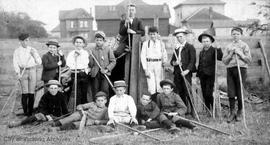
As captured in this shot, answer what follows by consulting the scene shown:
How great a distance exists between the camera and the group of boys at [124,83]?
6.90 metres

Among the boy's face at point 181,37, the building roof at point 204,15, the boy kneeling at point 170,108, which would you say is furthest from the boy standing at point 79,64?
the building roof at point 204,15

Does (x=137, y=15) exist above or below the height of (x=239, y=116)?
above

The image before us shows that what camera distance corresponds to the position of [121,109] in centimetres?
686

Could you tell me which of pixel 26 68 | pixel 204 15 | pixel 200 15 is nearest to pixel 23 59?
pixel 26 68

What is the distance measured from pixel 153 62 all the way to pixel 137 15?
34.3 m

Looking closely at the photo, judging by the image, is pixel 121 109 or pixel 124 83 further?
pixel 124 83

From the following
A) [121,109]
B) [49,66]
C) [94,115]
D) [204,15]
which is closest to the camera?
[121,109]

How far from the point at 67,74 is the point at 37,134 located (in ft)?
Result: 7.49

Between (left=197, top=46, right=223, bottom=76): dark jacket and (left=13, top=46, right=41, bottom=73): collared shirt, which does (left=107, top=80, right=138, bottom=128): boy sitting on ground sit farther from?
(left=13, top=46, right=41, bottom=73): collared shirt

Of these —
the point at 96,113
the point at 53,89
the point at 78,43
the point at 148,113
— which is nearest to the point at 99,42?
the point at 78,43

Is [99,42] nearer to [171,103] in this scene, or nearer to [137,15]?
[171,103]

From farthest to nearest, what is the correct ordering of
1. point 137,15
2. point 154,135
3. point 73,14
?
1. point 73,14
2. point 137,15
3. point 154,135

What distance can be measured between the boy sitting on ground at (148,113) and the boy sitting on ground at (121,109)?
0.23 m

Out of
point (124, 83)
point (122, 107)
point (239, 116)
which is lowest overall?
point (239, 116)
